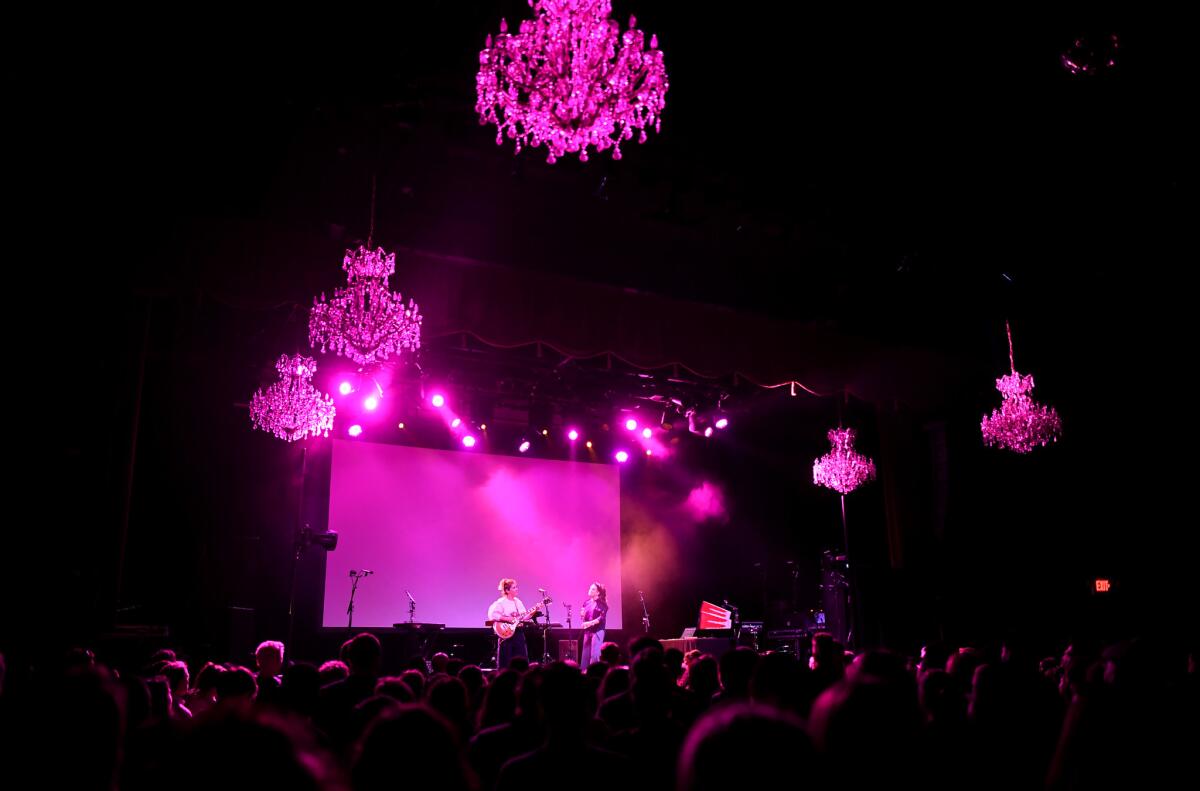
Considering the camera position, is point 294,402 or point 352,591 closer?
point 294,402

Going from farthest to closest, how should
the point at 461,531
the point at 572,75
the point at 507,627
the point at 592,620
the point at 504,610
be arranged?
the point at 461,531 < the point at 592,620 < the point at 504,610 < the point at 507,627 < the point at 572,75

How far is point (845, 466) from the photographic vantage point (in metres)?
12.5

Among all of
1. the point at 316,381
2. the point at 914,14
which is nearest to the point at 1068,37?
the point at 914,14

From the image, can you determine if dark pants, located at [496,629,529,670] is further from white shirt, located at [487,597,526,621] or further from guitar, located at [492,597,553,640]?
white shirt, located at [487,597,526,621]

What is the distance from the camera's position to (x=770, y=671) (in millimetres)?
4184

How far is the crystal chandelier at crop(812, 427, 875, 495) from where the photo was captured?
1247 cm

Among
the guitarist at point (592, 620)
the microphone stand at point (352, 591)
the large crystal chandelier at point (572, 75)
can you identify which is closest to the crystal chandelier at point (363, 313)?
the large crystal chandelier at point (572, 75)

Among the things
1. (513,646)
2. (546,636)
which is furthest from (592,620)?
(513,646)

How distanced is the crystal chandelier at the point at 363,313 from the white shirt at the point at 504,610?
7.11m

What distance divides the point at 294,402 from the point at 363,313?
416 centimetres

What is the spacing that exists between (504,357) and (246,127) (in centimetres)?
726

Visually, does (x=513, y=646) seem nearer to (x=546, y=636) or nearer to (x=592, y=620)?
(x=546, y=636)

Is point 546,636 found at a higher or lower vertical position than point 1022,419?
lower

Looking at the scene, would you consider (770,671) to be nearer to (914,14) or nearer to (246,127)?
(914,14)
